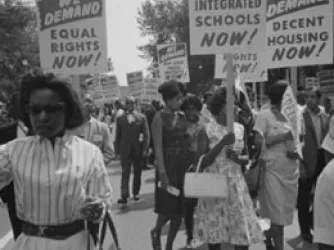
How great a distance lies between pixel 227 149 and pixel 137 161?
210 inches

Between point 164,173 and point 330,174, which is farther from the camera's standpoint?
point 164,173

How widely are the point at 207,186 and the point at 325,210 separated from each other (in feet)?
7.45

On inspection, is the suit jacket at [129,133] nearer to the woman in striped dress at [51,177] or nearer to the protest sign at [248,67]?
the protest sign at [248,67]

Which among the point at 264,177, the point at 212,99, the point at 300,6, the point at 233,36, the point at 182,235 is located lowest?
the point at 182,235

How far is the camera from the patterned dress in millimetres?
5883

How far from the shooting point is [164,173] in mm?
5789

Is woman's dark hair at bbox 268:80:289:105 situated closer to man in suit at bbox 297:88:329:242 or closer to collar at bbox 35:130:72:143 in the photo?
man in suit at bbox 297:88:329:242

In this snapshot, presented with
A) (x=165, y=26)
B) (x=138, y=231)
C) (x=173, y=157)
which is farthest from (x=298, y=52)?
(x=165, y=26)

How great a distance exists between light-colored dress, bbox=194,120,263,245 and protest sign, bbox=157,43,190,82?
10.8 meters

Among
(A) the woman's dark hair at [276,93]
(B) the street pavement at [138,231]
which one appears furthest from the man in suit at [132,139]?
(A) the woman's dark hair at [276,93]

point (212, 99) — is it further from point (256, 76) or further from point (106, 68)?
point (256, 76)

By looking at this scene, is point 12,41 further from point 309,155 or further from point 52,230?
point 52,230

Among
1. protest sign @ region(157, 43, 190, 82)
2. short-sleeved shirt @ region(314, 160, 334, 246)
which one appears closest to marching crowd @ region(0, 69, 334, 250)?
short-sleeved shirt @ region(314, 160, 334, 246)

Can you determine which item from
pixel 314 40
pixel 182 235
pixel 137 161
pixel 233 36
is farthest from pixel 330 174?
pixel 137 161
